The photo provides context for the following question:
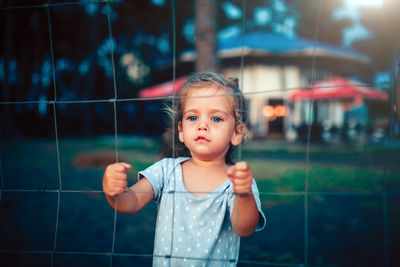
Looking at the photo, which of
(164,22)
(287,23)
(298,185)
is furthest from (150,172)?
(164,22)

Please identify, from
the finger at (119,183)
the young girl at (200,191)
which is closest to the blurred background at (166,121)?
the young girl at (200,191)

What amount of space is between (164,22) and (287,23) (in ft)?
16.5

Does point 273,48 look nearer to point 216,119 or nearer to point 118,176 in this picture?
point 216,119

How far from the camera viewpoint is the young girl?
1036mm

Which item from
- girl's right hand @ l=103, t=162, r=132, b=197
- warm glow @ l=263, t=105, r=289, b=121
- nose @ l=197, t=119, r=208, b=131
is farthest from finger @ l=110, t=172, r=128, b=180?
warm glow @ l=263, t=105, r=289, b=121

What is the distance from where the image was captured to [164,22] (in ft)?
40.4

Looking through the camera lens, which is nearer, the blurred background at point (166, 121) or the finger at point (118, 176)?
the finger at point (118, 176)

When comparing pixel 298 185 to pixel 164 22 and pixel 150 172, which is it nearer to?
pixel 150 172

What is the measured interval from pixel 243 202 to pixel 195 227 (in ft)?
0.71

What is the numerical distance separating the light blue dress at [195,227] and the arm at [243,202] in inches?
2.3

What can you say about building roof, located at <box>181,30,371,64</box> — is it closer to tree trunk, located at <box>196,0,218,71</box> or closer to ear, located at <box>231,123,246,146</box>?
tree trunk, located at <box>196,0,218,71</box>

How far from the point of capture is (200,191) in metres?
1.08

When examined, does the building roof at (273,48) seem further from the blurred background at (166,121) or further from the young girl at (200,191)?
the young girl at (200,191)

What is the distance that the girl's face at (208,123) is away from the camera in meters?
1.04
